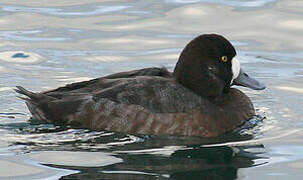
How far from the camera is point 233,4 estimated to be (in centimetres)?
1241

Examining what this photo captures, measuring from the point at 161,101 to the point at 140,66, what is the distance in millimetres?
2428

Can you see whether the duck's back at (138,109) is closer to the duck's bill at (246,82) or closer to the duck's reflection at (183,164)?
the duck's reflection at (183,164)

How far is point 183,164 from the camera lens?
7102 millimetres

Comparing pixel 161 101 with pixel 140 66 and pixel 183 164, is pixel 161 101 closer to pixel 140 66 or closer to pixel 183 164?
pixel 183 164

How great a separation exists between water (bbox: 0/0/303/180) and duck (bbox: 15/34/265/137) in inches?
4.2

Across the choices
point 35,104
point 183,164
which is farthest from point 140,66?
point 183,164

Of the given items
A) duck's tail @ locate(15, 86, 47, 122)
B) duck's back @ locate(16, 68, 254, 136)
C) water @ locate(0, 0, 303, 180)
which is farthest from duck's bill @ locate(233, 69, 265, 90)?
duck's tail @ locate(15, 86, 47, 122)

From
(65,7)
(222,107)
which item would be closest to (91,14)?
(65,7)

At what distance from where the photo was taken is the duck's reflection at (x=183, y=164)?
22.2 feet

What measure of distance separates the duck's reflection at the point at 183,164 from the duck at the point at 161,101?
1.27ft

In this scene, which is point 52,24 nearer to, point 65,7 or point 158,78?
point 65,7

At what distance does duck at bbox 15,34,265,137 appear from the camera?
786cm

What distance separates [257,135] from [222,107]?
42cm

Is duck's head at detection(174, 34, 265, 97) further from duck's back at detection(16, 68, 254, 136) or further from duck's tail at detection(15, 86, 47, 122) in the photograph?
duck's tail at detection(15, 86, 47, 122)
